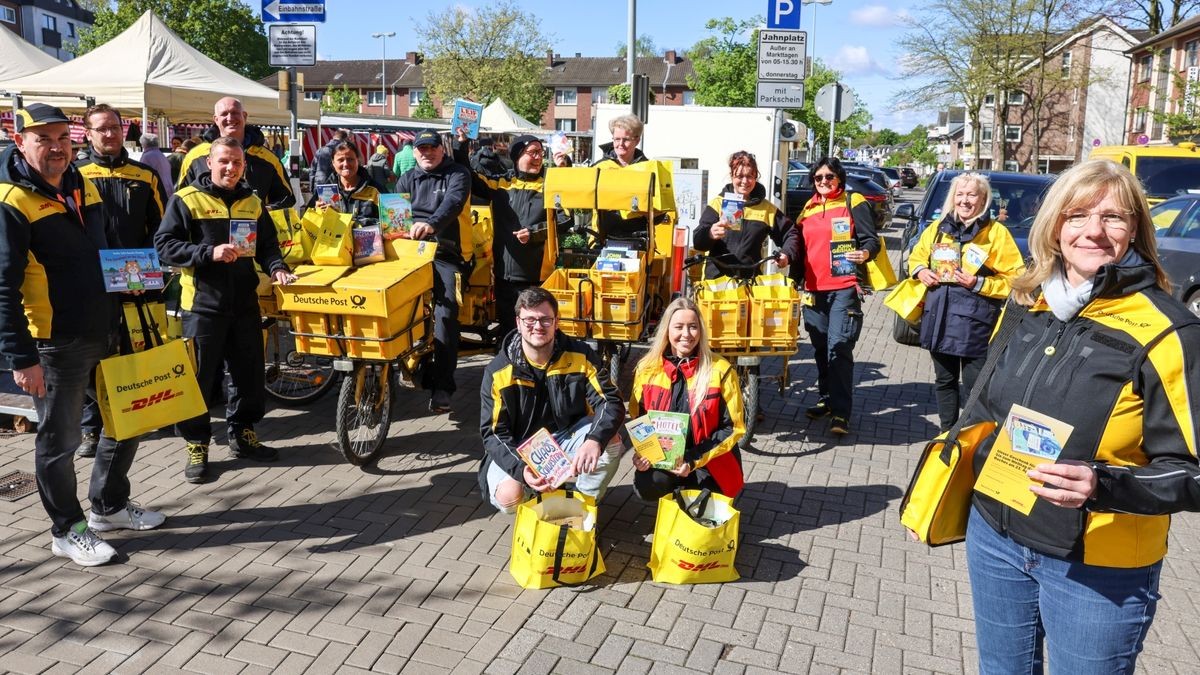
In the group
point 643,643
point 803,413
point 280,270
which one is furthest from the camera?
point 803,413

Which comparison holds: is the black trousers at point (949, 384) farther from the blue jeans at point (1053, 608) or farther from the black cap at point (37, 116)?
the black cap at point (37, 116)

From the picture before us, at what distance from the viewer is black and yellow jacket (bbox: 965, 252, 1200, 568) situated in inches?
83.6

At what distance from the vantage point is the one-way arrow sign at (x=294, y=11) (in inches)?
329

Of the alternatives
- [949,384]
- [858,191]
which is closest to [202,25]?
[858,191]

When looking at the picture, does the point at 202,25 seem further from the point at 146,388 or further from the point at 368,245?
the point at 146,388

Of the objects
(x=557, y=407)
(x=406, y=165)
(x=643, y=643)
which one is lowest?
(x=643, y=643)

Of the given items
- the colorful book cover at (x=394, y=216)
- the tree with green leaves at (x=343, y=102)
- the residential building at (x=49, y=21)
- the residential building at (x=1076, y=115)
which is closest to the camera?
the colorful book cover at (x=394, y=216)

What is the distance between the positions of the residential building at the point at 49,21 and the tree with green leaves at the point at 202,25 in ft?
73.7

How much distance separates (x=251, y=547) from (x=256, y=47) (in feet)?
187

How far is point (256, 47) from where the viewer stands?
2181 inches

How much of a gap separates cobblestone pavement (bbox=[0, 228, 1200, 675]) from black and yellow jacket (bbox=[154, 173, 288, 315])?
3.63ft

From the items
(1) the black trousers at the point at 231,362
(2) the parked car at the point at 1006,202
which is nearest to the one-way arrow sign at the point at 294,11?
(1) the black trousers at the point at 231,362

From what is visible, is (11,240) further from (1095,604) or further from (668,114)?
(668,114)

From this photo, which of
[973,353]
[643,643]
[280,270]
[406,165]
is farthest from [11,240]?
[406,165]
